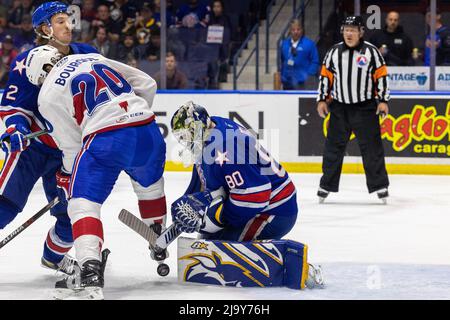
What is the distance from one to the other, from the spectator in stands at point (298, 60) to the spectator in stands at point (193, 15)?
1002 mm

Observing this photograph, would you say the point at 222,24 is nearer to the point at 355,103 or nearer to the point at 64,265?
the point at 355,103

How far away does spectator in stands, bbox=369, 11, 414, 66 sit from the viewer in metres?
8.68

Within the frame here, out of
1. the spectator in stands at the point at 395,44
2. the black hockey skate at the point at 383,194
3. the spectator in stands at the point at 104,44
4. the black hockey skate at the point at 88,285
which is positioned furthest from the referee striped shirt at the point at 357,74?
the black hockey skate at the point at 88,285

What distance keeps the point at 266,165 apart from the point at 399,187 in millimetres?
3755

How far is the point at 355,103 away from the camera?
290 inches

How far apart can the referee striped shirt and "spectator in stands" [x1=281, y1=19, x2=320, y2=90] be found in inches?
57.8

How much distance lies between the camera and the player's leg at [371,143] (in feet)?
24.1

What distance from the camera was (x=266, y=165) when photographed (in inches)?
176

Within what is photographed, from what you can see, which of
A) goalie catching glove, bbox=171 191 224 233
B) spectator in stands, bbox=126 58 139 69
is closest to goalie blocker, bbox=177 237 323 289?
goalie catching glove, bbox=171 191 224 233

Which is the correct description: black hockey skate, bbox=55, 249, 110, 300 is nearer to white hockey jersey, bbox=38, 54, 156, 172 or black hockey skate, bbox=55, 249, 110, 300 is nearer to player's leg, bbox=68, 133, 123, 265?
player's leg, bbox=68, 133, 123, 265

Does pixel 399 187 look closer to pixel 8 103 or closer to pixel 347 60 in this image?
pixel 347 60

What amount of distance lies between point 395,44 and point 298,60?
0.87 m

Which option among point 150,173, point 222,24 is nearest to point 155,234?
point 150,173
